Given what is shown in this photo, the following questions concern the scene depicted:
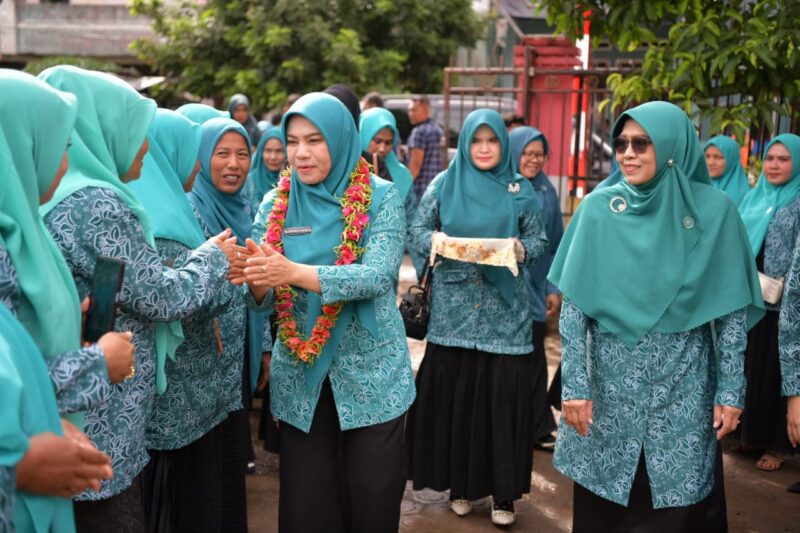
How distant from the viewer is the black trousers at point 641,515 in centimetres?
311

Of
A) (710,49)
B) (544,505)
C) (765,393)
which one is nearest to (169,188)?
(544,505)

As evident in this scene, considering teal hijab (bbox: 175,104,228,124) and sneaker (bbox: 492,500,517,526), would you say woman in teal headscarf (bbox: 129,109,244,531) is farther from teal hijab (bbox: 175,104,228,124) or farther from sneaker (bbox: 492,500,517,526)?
sneaker (bbox: 492,500,517,526)

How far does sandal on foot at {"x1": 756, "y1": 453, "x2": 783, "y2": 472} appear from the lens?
517 centimetres

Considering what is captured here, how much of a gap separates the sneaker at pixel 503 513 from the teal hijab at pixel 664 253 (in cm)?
156

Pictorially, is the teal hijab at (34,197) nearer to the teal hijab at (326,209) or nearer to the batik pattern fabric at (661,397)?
the teal hijab at (326,209)

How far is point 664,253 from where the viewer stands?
3117 mm

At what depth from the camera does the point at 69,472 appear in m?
1.81

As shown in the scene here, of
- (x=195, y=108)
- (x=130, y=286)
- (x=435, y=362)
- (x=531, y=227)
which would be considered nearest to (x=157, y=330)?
(x=130, y=286)

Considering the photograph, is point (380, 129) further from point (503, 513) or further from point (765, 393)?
point (765, 393)

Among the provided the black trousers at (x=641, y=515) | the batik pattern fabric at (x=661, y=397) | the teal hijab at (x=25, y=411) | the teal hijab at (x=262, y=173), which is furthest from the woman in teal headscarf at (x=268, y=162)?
the teal hijab at (x=25, y=411)

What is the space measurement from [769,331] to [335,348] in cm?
328

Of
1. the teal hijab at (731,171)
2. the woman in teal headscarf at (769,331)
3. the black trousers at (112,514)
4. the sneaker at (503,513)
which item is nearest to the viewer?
the black trousers at (112,514)

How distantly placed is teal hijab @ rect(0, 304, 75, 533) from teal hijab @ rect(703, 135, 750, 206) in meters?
5.23

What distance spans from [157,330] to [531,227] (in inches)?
93.1
